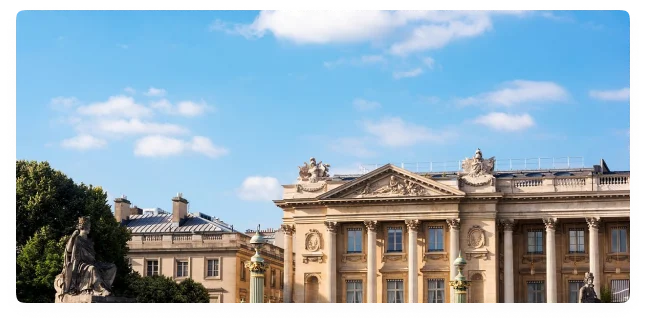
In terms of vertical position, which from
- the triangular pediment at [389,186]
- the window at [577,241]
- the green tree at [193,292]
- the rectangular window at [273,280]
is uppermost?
the triangular pediment at [389,186]

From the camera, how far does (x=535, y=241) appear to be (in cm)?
7406

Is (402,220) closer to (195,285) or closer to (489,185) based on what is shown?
(489,185)

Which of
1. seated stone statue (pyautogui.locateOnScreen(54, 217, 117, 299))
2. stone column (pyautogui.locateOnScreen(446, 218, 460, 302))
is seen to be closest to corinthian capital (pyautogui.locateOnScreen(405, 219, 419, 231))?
stone column (pyautogui.locateOnScreen(446, 218, 460, 302))

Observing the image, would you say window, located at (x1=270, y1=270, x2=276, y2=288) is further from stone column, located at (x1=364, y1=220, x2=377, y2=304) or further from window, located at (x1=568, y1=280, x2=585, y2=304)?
window, located at (x1=568, y1=280, x2=585, y2=304)

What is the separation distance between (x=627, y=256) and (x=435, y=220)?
38.0ft

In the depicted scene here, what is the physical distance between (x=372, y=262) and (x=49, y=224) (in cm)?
2163

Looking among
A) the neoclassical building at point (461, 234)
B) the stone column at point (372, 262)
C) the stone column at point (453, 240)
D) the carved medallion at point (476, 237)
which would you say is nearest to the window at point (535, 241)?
the neoclassical building at point (461, 234)

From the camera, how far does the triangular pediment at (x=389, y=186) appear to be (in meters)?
73.7

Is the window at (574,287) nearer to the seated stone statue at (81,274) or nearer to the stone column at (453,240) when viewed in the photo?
the stone column at (453,240)

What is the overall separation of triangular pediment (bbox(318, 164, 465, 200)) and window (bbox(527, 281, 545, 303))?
728 cm

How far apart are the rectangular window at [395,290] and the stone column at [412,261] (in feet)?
3.74

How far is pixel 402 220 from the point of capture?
74.4 metres

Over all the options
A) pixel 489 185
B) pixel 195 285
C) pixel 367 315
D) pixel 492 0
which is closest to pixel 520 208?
pixel 489 185
